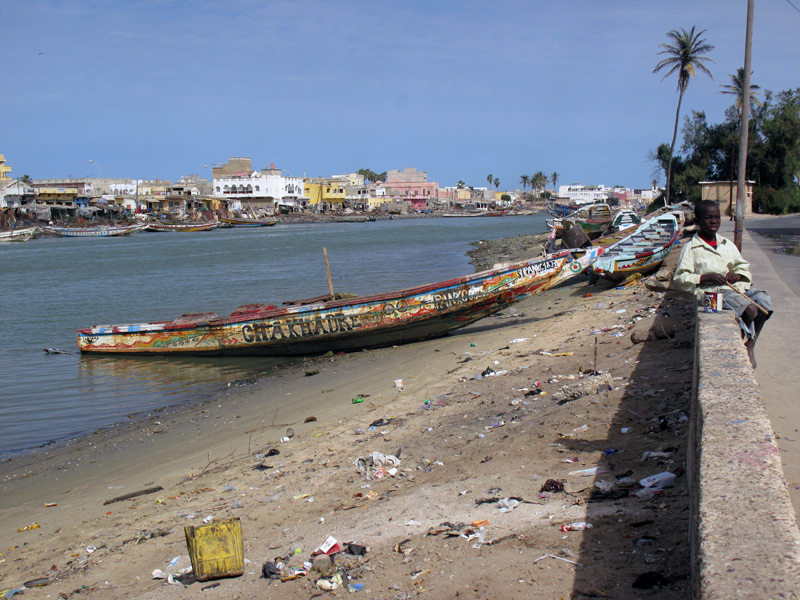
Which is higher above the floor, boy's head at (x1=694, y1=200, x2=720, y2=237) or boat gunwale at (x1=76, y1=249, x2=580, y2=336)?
boy's head at (x1=694, y1=200, x2=720, y2=237)

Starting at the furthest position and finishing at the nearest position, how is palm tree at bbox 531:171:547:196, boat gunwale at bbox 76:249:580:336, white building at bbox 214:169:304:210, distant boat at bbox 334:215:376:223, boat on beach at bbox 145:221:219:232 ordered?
palm tree at bbox 531:171:547:196
distant boat at bbox 334:215:376:223
white building at bbox 214:169:304:210
boat on beach at bbox 145:221:219:232
boat gunwale at bbox 76:249:580:336

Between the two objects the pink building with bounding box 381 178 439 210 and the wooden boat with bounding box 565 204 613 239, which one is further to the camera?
the pink building with bounding box 381 178 439 210

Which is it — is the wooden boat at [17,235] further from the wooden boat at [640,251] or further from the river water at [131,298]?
the wooden boat at [640,251]

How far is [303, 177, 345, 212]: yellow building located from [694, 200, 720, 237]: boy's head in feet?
348

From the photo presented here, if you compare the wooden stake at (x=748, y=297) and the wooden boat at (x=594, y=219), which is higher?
the wooden boat at (x=594, y=219)

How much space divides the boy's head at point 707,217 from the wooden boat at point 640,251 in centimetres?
929

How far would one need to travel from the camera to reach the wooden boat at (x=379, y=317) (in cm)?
1268

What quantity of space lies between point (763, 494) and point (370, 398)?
21.1 ft

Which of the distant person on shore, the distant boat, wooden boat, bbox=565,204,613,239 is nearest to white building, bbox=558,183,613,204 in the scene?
the distant boat

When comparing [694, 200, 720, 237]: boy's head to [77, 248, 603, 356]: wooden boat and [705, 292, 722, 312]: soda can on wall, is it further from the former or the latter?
[77, 248, 603, 356]: wooden boat

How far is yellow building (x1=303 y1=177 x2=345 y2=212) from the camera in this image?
109812 mm

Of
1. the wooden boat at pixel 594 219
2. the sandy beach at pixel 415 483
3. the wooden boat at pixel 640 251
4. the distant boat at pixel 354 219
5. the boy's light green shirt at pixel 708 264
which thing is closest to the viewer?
the sandy beach at pixel 415 483

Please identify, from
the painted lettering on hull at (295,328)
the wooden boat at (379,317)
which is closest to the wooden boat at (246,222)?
the wooden boat at (379,317)

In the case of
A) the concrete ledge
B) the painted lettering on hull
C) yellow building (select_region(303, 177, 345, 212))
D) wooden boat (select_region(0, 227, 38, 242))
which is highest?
yellow building (select_region(303, 177, 345, 212))
